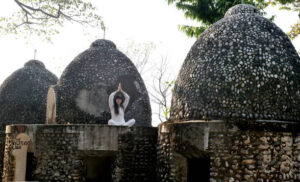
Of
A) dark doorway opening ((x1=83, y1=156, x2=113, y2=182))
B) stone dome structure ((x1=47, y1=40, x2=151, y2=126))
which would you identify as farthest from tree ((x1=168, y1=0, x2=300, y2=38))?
dark doorway opening ((x1=83, y1=156, x2=113, y2=182))

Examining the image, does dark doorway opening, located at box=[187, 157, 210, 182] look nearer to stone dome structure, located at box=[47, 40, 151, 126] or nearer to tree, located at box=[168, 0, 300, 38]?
stone dome structure, located at box=[47, 40, 151, 126]

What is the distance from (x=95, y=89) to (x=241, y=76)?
4.69 m

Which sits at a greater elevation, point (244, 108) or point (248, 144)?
point (244, 108)

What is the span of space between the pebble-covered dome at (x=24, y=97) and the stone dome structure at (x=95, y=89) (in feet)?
7.67

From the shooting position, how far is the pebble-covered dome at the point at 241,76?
6.80 m

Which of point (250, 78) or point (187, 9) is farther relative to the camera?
point (187, 9)

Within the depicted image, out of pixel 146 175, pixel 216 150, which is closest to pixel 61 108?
pixel 146 175

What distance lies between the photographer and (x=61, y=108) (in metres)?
10.2

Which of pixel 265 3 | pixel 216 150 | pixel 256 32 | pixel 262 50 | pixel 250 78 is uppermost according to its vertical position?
pixel 265 3

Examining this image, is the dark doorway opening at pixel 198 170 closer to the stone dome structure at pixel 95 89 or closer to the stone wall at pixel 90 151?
the stone wall at pixel 90 151

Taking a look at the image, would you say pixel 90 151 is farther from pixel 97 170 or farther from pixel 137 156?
pixel 97 170

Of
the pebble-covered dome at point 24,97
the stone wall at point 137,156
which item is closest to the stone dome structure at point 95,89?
the stone wall at point 137,156

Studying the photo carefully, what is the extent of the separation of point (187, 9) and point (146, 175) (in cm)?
982

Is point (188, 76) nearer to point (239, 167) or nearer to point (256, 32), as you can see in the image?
point (256, 32)
